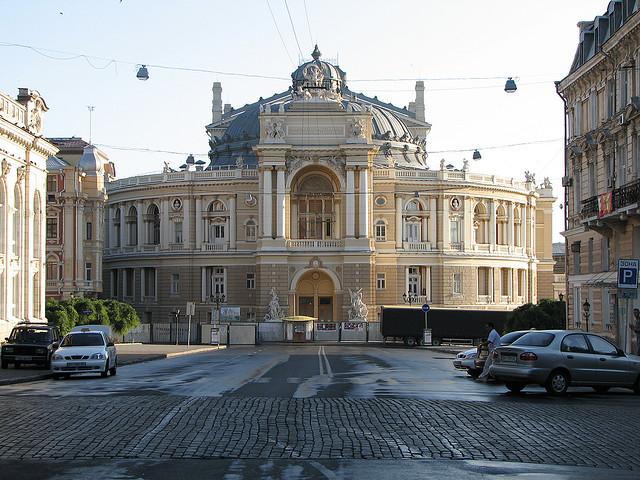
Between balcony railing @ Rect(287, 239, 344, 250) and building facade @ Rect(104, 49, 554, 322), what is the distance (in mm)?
139

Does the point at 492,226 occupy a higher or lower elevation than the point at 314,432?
higher

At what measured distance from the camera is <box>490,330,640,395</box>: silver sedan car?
83.7 ft

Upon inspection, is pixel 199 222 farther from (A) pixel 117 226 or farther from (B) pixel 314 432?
(B) pixel 314 432

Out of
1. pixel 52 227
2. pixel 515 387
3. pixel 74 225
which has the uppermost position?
pixel 74 225

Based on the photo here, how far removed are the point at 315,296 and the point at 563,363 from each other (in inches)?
2930

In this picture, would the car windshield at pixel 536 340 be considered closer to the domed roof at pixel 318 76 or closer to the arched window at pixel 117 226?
the domed roof at pixel 318 76

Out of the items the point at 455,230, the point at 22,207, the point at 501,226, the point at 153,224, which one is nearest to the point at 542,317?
the point at 22,207

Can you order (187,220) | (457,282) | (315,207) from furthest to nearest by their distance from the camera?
1. (187,220)
2. (457,282)
3. (315,207)

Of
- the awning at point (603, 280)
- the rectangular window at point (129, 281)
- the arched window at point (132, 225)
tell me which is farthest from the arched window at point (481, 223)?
the awning at point (603, 280)

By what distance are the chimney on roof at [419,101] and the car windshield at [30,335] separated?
91032 millimetres

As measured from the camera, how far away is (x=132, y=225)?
110 meters

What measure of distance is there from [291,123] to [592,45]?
48.4 meters

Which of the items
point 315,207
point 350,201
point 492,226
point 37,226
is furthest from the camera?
point 492,226

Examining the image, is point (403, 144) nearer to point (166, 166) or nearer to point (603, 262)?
point (166, 166)
